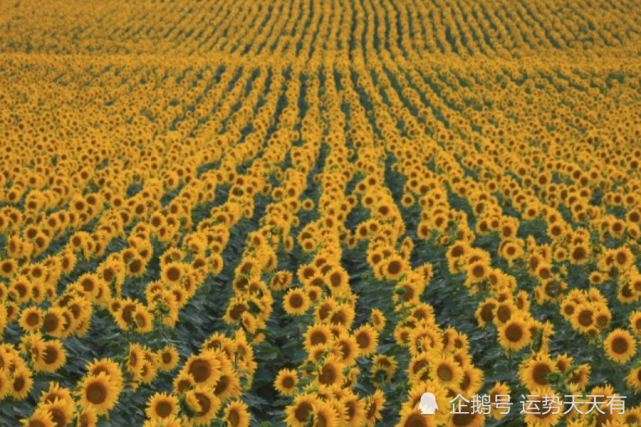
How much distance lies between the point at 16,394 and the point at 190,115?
794 inches

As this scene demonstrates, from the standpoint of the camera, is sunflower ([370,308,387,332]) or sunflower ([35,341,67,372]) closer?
sunflower ([35,341,67,372])

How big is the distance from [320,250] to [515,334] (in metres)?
3.13

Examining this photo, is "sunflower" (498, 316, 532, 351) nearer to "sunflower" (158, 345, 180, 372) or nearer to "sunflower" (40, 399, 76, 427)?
"sunflower" (158, 345, 180, 372)

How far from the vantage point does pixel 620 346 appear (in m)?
6.16

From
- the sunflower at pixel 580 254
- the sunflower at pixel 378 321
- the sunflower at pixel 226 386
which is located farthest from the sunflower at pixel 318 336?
the sunflower at pixel 580 254

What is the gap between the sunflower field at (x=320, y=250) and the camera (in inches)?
211

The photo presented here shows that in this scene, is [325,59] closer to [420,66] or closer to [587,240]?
[420,66]

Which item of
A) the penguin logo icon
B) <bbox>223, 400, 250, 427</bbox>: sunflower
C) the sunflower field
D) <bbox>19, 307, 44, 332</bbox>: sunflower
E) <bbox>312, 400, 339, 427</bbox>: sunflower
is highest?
the penguin logo icon

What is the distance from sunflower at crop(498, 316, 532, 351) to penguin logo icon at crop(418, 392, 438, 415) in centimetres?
190

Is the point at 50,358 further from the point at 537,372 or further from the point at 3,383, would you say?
the point at 537,372

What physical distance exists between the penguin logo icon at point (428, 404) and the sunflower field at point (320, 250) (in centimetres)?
5

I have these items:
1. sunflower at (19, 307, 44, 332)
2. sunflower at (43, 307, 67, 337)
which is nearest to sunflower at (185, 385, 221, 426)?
sunflower at (43, 307, 67, 337)

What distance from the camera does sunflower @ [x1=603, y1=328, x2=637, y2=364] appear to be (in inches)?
241

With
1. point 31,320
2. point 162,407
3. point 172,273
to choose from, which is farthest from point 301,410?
point 172,273
